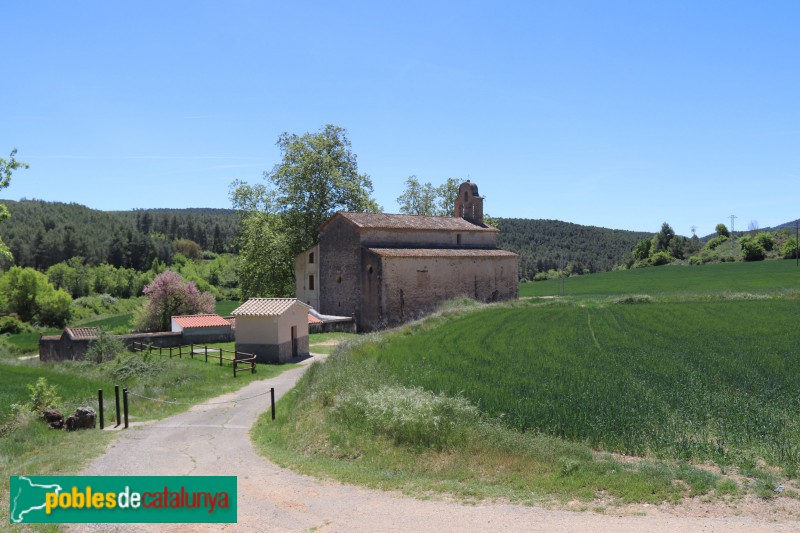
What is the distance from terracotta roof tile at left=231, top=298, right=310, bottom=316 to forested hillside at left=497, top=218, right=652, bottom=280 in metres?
80.1

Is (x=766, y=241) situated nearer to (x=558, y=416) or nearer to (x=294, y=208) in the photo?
(x=294, y=208)

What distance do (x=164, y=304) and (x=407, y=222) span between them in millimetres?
18706

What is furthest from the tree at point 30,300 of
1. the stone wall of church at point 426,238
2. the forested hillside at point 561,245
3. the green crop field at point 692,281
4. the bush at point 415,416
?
the forested hillside at point 561,245

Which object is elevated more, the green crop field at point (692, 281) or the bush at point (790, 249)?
the bush at point (790, 249)

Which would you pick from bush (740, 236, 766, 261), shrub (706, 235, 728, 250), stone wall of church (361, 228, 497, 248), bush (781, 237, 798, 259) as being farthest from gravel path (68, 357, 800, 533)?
shrub (706, 235, 728, 250)

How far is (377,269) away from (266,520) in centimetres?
3349

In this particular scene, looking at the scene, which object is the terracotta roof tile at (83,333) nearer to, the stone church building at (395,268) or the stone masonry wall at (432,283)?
the stone church building at (395,268)

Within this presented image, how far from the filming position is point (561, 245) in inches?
4985

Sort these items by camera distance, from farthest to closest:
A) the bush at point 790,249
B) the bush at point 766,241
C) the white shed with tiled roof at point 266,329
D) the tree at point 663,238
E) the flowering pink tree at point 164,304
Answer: the tree at point 663,238
the bush at point 766,241
the bush at point 790,249
the flowering pink tree at point 164,304
the white shed with tiled roof at point 266,329

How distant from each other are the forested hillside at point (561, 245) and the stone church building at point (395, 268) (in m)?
59.6

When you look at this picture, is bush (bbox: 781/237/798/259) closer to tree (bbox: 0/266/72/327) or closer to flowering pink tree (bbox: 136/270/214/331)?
flowering pink tree (bbox: 136/270/214/331)

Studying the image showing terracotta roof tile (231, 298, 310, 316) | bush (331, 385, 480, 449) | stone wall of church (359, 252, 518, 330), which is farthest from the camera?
stone wall of church (359, 252, 518, 330)

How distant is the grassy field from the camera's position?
377 inches

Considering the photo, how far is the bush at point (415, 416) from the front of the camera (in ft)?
40.0
